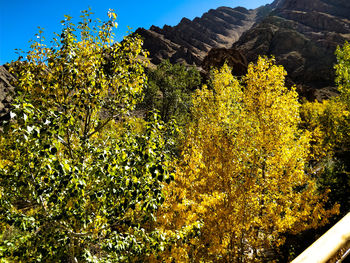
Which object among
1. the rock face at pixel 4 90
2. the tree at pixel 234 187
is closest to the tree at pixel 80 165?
the tree at pixel 234 187

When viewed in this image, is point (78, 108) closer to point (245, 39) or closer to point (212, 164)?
point (212, 164)

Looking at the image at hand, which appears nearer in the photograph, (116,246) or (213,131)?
(116,246)

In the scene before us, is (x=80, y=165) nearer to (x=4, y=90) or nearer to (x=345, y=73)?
(x=345, y=73)

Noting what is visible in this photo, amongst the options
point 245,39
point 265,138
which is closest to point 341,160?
point 265,138

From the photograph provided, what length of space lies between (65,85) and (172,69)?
33.4 m

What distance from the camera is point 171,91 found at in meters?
34.3

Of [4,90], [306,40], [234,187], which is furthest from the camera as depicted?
[306,40]

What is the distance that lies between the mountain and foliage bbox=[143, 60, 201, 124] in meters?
27.9

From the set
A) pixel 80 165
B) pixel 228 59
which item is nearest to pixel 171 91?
pixel 80 165

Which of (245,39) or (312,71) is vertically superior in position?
(245,39)

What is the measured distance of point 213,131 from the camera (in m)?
8.72

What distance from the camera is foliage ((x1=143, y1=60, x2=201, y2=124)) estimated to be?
109 feet

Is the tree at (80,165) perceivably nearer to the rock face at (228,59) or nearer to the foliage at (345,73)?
the foliage at (345,73)

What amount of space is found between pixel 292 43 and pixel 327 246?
13715 cm
